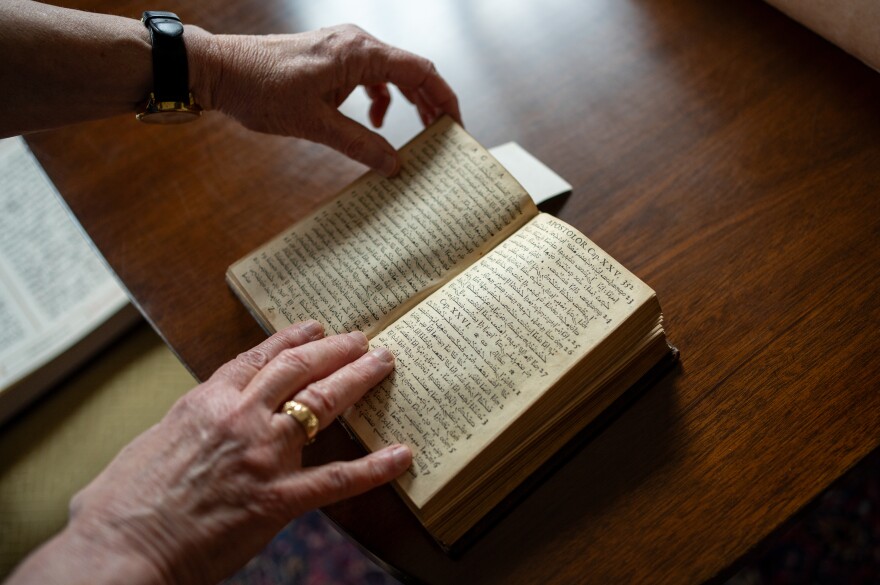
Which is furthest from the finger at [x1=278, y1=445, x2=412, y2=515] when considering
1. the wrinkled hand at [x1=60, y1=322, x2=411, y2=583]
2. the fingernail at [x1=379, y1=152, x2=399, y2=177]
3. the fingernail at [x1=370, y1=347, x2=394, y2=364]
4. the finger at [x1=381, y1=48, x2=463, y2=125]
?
the finger at [x1=381, y1=48, x2=463, y2=125]

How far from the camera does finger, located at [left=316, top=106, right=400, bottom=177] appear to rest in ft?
3.18

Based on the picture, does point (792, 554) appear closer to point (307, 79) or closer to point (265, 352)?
point (265, 352)

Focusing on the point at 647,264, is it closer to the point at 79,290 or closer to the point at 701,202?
the point at 701,202

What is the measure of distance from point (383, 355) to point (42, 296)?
0.90 meters

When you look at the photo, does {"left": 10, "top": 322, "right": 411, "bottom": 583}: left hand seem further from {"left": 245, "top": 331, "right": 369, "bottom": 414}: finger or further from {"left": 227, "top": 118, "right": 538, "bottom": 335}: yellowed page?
{"left": 227, "top": 118, "right": 538, "bottom": 335}: yellowed page

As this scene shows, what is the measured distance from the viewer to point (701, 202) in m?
0.99

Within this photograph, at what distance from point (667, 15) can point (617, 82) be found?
0.60 ft

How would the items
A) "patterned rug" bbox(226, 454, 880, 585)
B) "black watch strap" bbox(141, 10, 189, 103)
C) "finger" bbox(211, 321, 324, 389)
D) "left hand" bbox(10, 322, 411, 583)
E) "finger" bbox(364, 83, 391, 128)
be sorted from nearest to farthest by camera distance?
A: "left hand" bbox(10, 322, 411, 583)
"finger" bbox(211, 321, 324, 389)
"black watch strap" bbox(141, 10, 189, 103)
"finger" bbox(364, 83, 391, 128)
"patterned rug" bbox(226, 454, 880, 585)

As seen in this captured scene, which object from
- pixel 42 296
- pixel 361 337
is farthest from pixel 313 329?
pixel 42 296

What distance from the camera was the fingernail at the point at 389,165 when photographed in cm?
97

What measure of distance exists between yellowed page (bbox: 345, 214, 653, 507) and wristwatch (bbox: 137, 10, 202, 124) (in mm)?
465

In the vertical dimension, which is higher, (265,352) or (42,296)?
(42,296)

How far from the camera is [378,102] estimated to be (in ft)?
3.64

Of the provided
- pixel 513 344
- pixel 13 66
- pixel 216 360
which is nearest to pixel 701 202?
pixel 513 344
